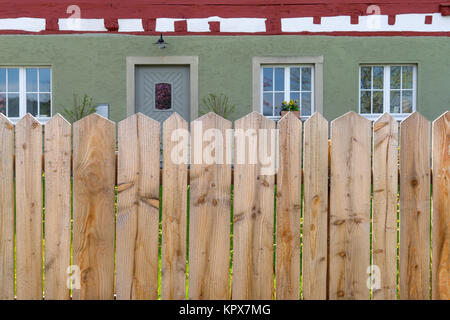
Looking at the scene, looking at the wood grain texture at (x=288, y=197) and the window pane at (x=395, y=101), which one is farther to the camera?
the window pane at (x=395, y=101)

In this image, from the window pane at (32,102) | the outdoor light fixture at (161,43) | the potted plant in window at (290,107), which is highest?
the outdoor light fixture at (161,43)

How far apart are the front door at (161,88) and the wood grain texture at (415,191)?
6.56 metres

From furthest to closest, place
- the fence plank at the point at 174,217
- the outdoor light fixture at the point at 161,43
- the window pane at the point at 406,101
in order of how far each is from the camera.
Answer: the window pane at the point at 406,101
the outdoor light fixture at the point at 161,43
the fence plank at the point at 174,217

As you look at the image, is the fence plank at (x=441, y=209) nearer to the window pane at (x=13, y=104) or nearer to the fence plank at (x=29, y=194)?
the fence plank at (x=29, y=194)

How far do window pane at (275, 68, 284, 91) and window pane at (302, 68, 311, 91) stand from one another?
0.42m

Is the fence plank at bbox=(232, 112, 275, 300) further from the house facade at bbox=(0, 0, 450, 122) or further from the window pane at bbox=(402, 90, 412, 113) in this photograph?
the window pane at bbox=(402, 90, 412, 113)

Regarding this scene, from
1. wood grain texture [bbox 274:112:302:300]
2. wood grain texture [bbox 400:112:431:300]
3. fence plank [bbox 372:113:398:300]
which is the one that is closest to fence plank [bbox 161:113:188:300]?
wood grain texture [bbox 274:112:302:300]

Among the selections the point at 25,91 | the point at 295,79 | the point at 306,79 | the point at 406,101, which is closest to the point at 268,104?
the point at 295,79

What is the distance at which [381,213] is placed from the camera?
2.49 metres

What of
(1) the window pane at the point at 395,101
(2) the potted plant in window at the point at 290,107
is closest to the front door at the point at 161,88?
(2) the potted plant in window at the point at 290,107

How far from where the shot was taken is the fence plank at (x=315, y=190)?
8.14 ft

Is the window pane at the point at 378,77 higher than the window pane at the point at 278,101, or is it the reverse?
the window pane at the point at 378,77

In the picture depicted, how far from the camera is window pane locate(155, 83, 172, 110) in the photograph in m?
8.80
